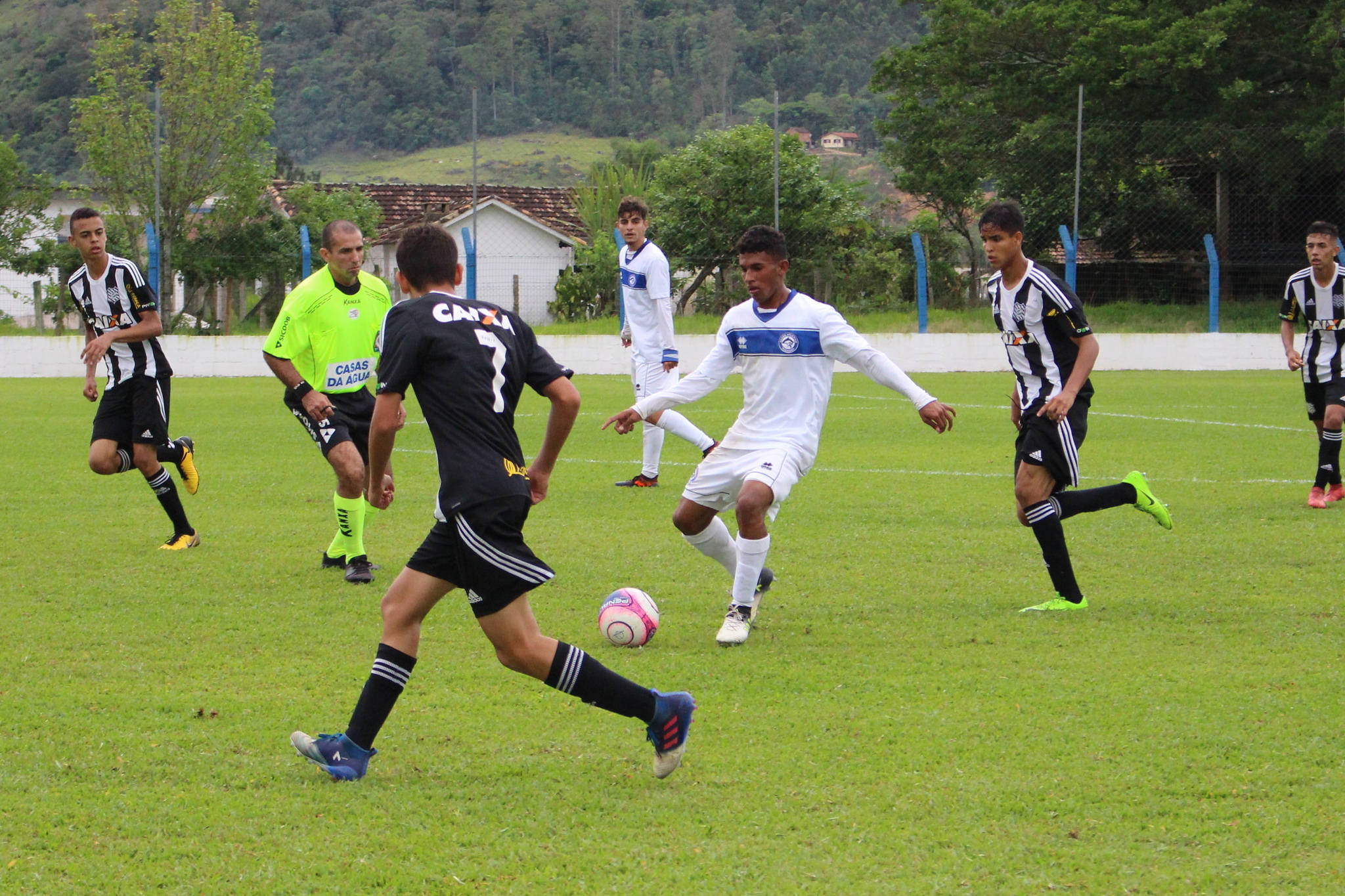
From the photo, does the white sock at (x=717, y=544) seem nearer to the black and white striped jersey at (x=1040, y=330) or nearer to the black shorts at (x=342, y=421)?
the black and white striped jersey at (x=1040, y=330)

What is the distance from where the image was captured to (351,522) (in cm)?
722

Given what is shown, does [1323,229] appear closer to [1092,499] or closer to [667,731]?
[1092,499]

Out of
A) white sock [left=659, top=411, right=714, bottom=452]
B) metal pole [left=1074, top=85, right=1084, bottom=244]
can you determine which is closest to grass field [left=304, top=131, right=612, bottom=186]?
metal pole [left=1074, top=85, right=1084, bottom=244]

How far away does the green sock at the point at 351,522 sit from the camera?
23.6 feet

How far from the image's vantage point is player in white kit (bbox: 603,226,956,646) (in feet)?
19.3

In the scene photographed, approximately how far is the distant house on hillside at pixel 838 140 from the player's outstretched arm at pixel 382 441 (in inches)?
3264

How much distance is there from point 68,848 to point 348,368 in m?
4.01

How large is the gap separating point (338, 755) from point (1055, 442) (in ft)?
12.5

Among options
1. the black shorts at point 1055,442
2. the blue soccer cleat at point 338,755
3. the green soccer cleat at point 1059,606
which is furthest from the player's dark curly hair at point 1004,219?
the blue soccer cleat at point 338,755

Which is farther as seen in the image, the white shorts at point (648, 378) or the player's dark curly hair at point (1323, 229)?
the white shorts at point (648, 378)

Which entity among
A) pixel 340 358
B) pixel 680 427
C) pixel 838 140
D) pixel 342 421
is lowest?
pixel 680 427

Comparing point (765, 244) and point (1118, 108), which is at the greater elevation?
point (1118, 108)

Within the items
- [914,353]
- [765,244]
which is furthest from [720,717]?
[914,353]

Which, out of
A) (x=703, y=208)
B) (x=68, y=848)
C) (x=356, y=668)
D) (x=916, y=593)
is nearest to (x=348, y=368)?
(x=356, y=668)
